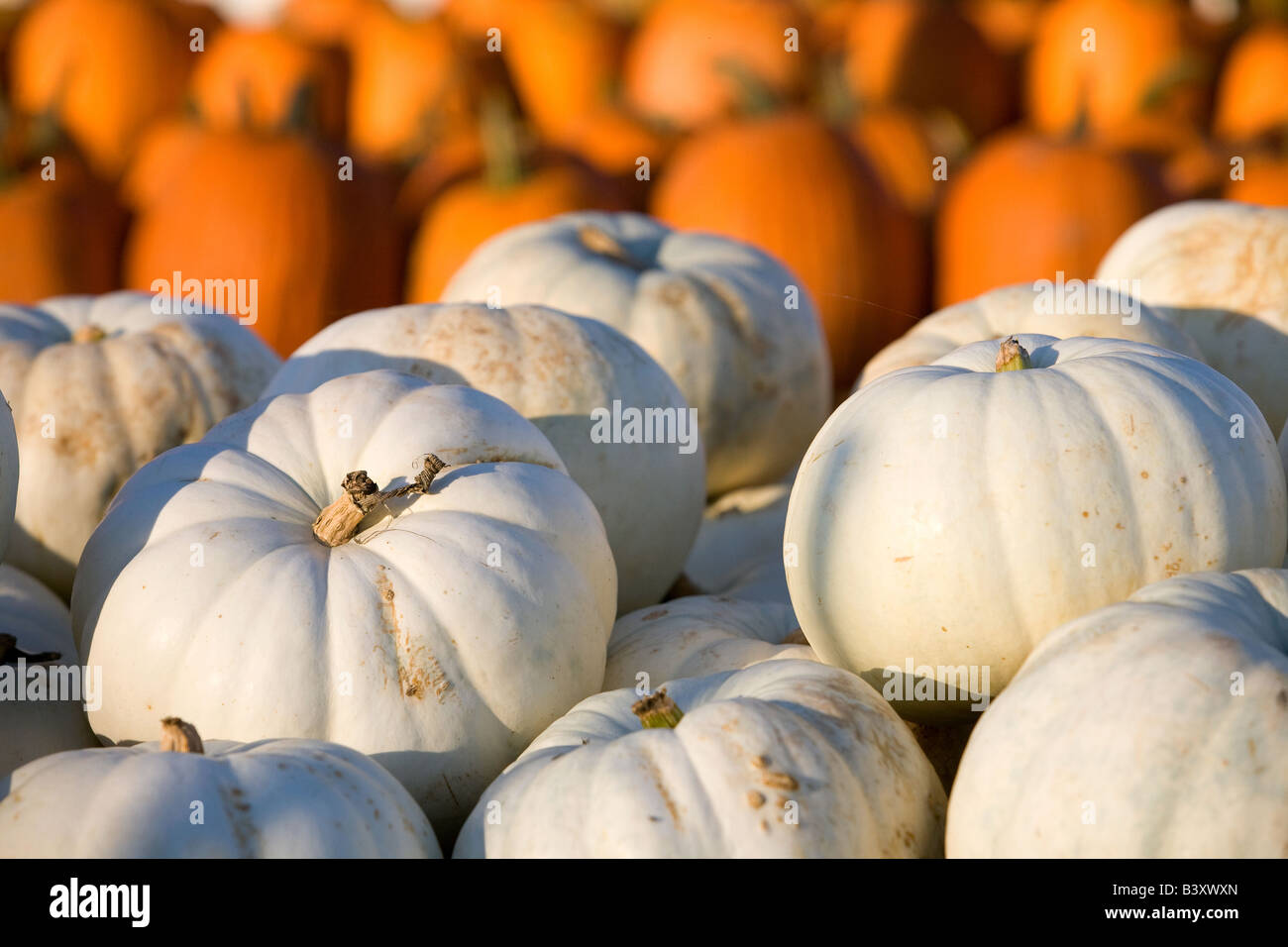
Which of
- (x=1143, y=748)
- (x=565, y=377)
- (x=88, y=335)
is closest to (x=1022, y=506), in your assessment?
(x=1143, y=748)

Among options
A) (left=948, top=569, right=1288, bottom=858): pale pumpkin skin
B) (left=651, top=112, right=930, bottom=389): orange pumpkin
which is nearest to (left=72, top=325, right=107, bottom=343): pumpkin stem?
(left=948, top=569, right=1288, bottom=858): pale pumpkin skin

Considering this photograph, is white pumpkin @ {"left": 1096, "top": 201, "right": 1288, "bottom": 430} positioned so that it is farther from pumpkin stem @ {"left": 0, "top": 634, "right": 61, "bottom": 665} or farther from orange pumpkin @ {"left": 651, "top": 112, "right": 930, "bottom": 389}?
pumpkin stem @ {"left": 0, "top": 634, "right": 61, "bottom": 665}

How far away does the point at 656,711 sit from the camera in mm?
1711

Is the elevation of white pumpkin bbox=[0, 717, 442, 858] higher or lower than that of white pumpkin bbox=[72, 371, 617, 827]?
lower

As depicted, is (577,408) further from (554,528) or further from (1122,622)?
(1122,622)

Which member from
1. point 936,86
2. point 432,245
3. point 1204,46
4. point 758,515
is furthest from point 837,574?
point 1204,46

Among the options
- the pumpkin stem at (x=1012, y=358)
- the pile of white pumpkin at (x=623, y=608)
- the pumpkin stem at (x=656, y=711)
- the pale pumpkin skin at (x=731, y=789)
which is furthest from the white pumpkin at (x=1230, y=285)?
the pumpkin stem at (x=656, y=711)

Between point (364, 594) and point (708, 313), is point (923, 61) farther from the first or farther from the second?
point (364, 594)

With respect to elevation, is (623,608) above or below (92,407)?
below

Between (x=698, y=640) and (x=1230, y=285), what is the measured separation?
4.52ft

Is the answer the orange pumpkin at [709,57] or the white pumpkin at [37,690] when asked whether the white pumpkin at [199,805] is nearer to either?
the white pumpkin at [37,690]

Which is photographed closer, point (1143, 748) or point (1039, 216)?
point (1143, 748)

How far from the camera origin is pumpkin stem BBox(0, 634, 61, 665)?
2012 millimetres

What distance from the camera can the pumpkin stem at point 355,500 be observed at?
1979 mm
